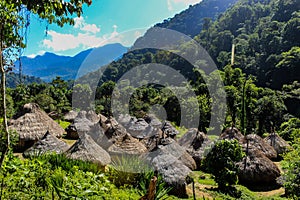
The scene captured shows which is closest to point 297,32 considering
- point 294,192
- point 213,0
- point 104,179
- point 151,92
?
point 151,92

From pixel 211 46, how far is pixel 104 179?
5004 cm

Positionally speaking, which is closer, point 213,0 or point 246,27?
point 246,27

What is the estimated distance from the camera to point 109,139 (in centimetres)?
1274

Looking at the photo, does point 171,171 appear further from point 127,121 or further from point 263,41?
point 263,41

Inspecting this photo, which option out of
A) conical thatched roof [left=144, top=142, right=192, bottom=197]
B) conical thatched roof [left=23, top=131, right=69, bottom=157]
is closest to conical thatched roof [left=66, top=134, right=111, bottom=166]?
conical thatched roof [left=144, top=142, right=192, bottom=197]

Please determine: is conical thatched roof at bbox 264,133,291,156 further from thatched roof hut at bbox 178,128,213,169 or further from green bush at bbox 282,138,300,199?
green bush at bbox 282,138,300,199

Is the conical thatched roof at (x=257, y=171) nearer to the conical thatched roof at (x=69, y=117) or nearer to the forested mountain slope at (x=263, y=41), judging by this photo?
the conical thatched roof at (x=69, y=117)

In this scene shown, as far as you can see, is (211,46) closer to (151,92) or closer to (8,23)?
(151,92)

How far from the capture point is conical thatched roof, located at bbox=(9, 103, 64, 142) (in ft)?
40.5

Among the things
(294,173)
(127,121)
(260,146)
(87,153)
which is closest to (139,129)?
(127,121)

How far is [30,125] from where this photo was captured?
12883mm

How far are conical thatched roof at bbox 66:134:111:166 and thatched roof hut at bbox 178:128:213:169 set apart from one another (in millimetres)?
4175

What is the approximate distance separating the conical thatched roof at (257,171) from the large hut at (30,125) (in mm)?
9115

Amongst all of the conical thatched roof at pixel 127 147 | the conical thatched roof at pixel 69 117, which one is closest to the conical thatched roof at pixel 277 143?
the conical thatched roof at pixel 127 147
